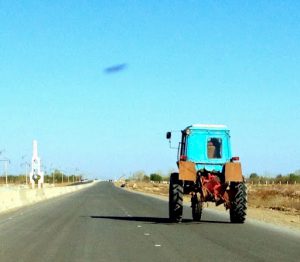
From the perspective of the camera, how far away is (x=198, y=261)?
12.9 metres

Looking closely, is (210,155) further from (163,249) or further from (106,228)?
(163,249)

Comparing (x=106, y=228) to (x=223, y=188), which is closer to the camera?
(x=106, y=228)

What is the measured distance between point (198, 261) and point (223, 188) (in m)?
10.9

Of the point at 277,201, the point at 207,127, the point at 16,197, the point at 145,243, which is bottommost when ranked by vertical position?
the point at 277,201

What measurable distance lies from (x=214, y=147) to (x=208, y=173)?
125cm

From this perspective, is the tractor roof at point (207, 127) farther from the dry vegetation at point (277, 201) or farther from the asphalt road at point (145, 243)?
the dry vegetation at point (277, 201)

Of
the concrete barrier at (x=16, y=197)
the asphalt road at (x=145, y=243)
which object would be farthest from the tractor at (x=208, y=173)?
the concrete barrier at (x=16, y=197)

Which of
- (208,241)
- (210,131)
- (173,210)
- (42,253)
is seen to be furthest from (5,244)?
(210,131)

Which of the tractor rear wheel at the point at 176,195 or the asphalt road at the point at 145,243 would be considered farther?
the tractor rear wheel at the point at 176,195

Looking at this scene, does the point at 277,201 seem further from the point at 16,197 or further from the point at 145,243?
the point at 145,243

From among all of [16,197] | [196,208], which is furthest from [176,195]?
[16,197]

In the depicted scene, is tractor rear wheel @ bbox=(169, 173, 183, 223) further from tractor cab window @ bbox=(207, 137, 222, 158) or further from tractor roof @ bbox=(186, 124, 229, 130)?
tractor roof @ bbox=(186, 124, 229, 130)

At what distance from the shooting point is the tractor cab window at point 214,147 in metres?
24.4

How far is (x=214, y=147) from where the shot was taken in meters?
24.5
